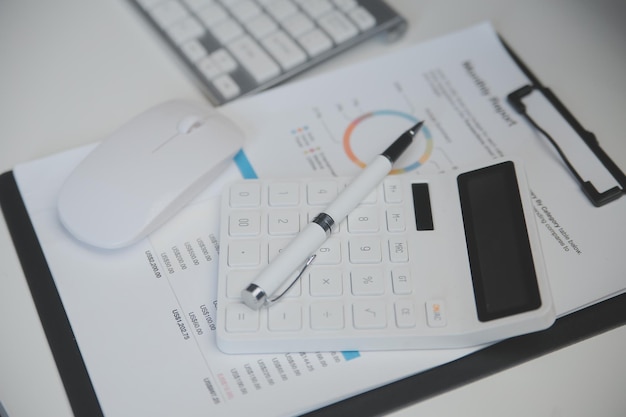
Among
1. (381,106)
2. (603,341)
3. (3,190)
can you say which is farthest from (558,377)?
(3,190)

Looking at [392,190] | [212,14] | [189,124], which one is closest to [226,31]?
[212,14]

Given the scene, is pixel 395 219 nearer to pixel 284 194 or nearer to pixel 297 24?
pixel 284 194

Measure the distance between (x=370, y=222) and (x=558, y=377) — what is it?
18cm

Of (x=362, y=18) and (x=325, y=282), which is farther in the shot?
(x=362, y=18)

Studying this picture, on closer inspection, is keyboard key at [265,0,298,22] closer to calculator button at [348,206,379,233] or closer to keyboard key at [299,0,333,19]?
keyboard key at [299,0,333,19]

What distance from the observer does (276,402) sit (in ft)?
1.51

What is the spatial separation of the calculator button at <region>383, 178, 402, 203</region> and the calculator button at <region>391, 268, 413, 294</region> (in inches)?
2.6

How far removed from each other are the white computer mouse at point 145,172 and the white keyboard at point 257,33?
0.20ft

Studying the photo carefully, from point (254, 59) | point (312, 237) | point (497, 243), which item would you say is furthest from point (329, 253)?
point (254, 59)

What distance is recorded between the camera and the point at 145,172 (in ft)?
1.76

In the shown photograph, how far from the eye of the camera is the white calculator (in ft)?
1.54

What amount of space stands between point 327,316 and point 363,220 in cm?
9

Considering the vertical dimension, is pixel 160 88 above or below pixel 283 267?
above

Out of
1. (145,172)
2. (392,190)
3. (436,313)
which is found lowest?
(436,313)
